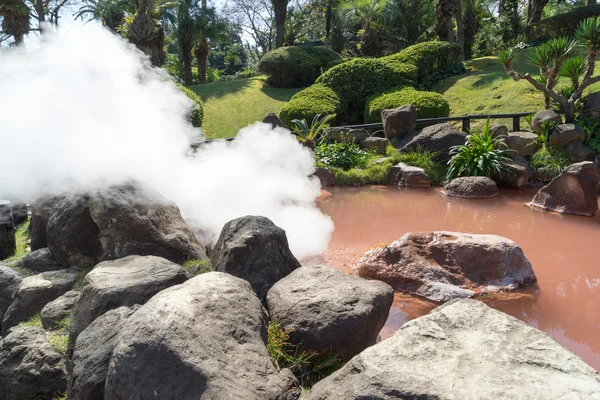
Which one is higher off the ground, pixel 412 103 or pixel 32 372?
pixel 412 103

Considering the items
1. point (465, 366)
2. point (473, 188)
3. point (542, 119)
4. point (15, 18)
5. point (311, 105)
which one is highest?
point (15, 18)

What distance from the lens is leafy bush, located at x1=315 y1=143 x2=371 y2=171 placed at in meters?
10.6

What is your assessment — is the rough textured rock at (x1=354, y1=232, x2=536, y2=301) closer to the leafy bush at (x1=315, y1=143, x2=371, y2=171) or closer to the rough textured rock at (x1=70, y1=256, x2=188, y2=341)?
the rough textured rock at (x1=70, y1=256, x2=188, y2=341)

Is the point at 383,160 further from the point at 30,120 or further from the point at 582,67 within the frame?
the point at 30,120

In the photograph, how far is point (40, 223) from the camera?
4852mm

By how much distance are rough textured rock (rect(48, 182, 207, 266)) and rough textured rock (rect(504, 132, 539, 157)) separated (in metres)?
7.75

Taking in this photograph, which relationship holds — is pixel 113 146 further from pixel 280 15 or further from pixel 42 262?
pixel 280 15

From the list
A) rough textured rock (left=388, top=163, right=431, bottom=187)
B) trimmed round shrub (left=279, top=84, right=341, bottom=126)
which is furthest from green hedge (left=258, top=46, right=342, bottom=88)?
rough textured rock (left=388, top=163, right=431, bottom=187)

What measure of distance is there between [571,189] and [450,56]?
37.4 feet

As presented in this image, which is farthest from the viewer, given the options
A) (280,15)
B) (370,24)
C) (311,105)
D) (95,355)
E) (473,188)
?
(280,15)

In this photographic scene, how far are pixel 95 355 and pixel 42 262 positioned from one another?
2.20m

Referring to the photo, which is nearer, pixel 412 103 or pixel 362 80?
pixel 412 103

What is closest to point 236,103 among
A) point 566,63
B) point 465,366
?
point 566,63

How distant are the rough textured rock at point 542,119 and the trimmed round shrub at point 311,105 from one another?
5.90m
